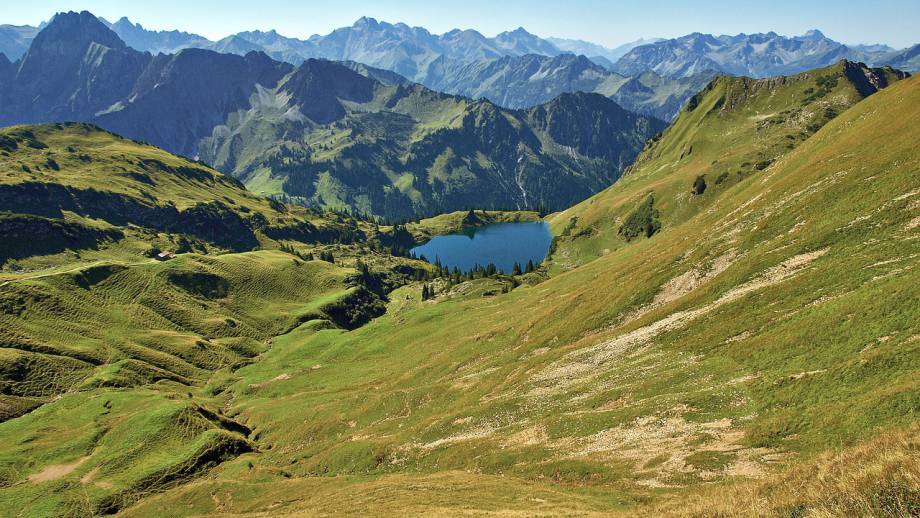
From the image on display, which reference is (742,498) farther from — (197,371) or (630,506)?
(197,371)

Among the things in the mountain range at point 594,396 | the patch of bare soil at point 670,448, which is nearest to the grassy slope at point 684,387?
the patch of bare soil at point 670,448

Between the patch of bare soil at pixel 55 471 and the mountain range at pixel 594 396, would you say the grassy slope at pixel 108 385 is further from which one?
the mountain range at pixel 594 396

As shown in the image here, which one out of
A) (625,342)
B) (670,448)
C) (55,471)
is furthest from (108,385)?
(670,448)

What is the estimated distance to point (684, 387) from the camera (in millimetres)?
53031

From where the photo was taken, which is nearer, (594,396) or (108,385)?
(594,396)

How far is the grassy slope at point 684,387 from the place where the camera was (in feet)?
121

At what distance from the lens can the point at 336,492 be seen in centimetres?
6431

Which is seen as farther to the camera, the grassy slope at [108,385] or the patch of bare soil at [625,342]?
the grassy slope at [108,385]

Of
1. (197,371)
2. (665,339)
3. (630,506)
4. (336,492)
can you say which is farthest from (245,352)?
(630,506)

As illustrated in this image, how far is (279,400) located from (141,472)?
136 ft

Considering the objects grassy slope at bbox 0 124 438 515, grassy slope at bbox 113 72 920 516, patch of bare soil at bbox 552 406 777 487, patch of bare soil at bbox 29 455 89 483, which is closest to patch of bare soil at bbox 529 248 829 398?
grassy slope at bbox 113 72 920 516

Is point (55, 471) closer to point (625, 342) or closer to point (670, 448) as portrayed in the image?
point (625, 342)

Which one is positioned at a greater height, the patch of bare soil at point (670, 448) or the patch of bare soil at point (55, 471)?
the patch of bare soil at point (55, 471)

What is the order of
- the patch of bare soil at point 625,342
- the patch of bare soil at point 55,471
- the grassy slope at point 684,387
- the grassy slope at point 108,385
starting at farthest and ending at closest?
1. the patch of bare soil at point 55,471
2. the grassy slope at point 108,385
3. the patch of bare soil at point 625,342
4. the grassy slope at point 684,387
